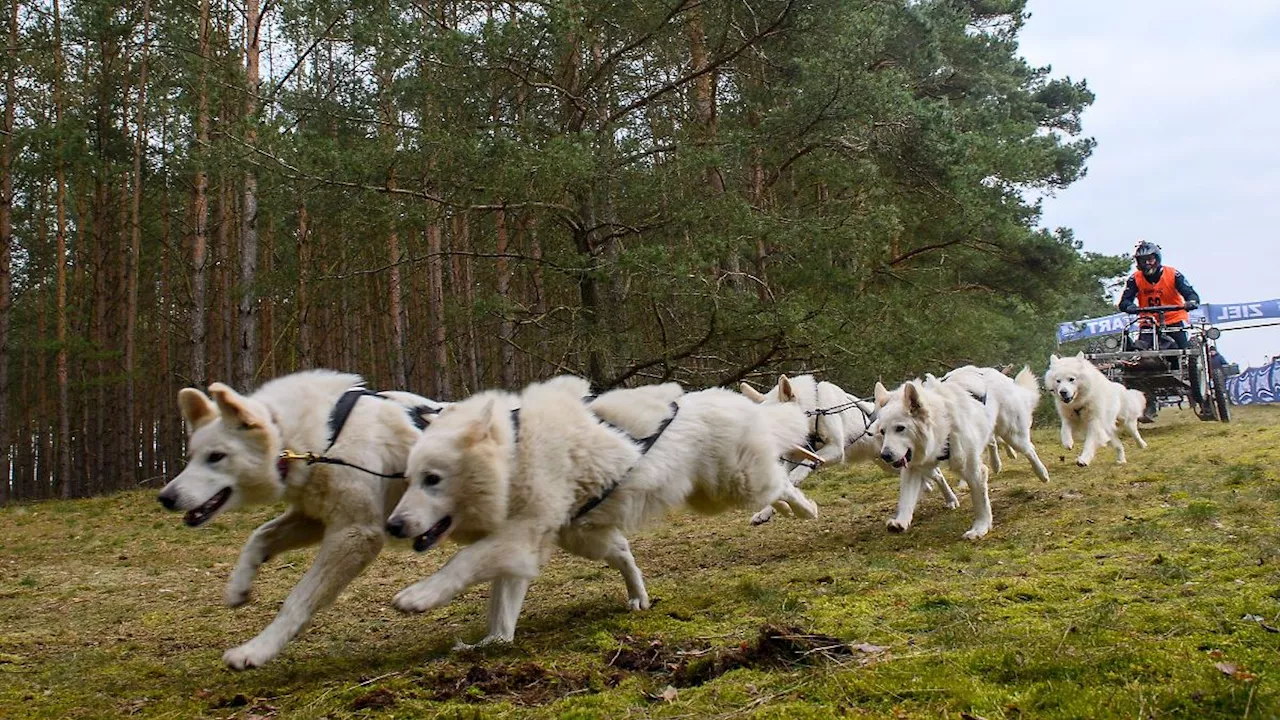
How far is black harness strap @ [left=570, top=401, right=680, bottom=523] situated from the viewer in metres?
4.34

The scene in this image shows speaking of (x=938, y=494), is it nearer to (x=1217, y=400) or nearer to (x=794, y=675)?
(x=794, y=675)

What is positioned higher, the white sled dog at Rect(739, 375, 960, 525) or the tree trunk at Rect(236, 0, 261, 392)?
the tree trunk at Rect(236, 0, 261, 392)

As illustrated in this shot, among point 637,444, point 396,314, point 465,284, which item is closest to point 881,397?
point 637,444

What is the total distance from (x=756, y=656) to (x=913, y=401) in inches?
133

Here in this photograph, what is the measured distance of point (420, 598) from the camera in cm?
358

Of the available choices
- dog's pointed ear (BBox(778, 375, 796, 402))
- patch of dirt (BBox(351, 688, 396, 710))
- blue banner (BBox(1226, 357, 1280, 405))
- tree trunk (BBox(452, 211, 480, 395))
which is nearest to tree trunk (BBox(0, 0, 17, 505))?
tree trunk (BBox(452, 211, 480, 395))

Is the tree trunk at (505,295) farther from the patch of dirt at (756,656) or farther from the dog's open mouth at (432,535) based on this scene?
the patch of dirt at (756,656)

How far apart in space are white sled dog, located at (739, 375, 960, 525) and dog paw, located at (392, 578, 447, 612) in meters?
4.12

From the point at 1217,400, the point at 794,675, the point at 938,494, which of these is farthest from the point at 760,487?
the point at 1217,400

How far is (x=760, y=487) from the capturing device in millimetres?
4906

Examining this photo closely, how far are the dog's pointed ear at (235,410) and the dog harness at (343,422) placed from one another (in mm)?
183

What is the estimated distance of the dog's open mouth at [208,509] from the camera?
393 cm

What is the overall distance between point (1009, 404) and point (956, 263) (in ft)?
34.4

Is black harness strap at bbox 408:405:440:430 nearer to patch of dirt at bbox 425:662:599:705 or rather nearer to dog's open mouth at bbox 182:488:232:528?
dog's open mouth at bbox 182:488:232:528
